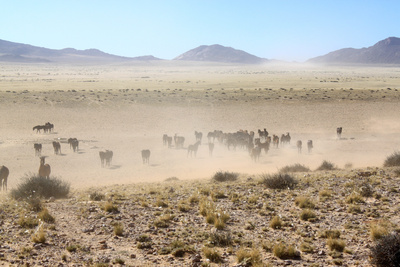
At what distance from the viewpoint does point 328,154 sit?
1190 inches

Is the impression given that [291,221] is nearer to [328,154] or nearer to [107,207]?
[107,207]

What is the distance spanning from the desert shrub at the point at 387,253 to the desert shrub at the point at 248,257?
92.6 inches

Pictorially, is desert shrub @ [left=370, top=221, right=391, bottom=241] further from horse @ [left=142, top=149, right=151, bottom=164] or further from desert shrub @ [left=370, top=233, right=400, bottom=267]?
horse @ [left=142, top=149, right=151, bottom=164]

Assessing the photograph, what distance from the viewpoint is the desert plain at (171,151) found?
940 centimetres

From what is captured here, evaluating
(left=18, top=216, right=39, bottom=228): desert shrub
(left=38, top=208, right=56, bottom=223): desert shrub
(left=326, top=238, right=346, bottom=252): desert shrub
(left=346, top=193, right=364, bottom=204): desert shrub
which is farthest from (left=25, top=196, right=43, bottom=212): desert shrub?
(left=346, top=193, right=364, bottom=204): desert shrub

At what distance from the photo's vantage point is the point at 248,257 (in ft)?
27.7

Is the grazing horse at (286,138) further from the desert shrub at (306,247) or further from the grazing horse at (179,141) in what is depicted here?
the desert shrub at (306,247)

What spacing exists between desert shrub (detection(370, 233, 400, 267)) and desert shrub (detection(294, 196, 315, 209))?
3.90 m

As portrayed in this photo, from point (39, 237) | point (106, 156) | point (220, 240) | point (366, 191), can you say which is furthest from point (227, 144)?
point (39, 237)

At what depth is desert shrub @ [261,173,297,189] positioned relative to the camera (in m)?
14.4

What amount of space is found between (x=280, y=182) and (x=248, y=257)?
21.1 ft

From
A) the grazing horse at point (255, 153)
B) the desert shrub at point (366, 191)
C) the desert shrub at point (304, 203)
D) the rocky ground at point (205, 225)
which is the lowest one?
the grazing horse at point (255, 153)

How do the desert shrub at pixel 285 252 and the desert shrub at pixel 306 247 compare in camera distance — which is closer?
the desert shrub at pixel 285 252

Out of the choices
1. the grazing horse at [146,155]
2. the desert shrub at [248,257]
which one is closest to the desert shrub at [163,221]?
the desert shrub at [248,257]
